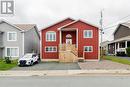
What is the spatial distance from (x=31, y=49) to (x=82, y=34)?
14412 mm

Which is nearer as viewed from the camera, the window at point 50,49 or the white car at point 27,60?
the white car at point 27,60

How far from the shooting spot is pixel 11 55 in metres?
47.5

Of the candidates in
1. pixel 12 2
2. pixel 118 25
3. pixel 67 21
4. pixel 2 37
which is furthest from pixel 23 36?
pixel 118 25

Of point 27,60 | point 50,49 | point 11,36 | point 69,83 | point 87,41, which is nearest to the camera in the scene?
point 69,83

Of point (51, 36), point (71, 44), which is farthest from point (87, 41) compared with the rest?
point (51, 36)

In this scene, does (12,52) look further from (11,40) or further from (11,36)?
(11,36)

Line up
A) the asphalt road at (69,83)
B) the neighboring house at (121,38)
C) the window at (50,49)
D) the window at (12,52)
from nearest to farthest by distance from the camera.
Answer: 1. the asphalt road at (69,83)
2. the window at (50,49)
3. the window at (12,52)
4. the neighboring house at (121,38)

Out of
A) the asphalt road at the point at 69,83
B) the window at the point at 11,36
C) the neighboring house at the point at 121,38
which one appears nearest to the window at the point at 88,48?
the neighboring house at the point at 121,38

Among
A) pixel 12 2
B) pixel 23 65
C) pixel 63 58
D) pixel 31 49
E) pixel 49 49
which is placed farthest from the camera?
pixel 31 49

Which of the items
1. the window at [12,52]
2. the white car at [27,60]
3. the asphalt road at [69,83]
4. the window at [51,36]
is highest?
the window at [51,36]

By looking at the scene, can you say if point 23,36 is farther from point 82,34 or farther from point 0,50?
point 82,34

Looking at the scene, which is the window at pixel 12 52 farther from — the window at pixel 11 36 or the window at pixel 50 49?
the window at pixel 50 49

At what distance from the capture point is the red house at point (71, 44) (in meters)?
45.4

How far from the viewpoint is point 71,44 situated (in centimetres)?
4544
